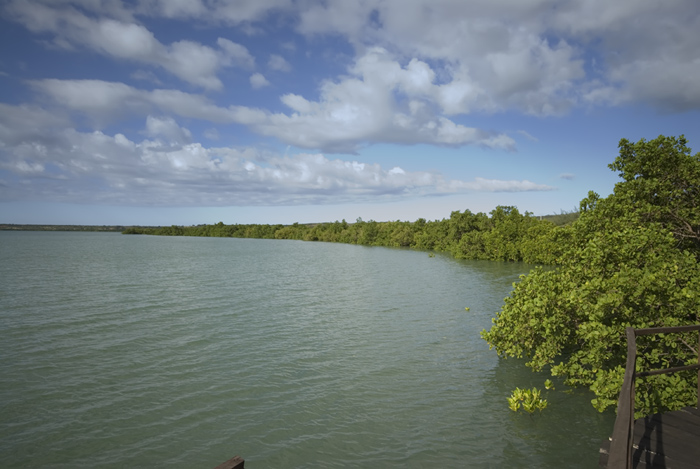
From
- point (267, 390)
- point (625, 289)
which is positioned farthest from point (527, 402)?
point (267, 390)

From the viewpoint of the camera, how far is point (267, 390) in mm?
14320

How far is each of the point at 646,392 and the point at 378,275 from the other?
125ft

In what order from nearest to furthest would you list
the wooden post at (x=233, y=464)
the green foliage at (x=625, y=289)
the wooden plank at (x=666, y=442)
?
1. the wooden post at (x=233, y=464)
2. the wooden plank at (x=666, y=442)
3. the green foliage at (x=625, y=289)

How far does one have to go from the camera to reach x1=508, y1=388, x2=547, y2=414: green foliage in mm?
12461

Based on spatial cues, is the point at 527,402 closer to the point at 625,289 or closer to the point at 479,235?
the point at 625,289

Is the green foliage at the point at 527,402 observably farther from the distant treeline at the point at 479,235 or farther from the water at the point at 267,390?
the distant treeline at the point at 479,235

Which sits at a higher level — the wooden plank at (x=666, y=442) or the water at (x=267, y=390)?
the wooden plank at (x=666, y=442)

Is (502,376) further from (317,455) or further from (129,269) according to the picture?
(129,269)

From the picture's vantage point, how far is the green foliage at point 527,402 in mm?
12461

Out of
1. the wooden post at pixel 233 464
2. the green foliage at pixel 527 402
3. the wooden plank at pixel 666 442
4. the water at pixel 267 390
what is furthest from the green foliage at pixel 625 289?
the wooden post at pixel 233 464

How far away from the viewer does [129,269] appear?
164ft

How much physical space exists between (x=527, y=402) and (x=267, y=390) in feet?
27.3

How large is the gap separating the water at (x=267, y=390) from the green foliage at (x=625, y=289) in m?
1.81

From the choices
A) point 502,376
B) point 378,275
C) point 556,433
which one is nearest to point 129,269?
point 378,275
